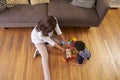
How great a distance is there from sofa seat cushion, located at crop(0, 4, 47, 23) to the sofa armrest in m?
0.83

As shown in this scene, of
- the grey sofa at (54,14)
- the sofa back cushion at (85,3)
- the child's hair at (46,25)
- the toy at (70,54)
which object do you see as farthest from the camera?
the sofa back cushion at (85,3)

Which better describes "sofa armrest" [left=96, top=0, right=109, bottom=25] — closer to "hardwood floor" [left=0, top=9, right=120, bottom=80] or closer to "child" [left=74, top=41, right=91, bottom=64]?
"hardwood floor" [left=0, top=9, right=120, bottom=80]

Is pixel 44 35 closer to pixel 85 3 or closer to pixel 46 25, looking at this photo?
pixel 46 25

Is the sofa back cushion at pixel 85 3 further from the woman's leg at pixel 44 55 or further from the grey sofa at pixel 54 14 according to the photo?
the woman's leg at pixel 44 55

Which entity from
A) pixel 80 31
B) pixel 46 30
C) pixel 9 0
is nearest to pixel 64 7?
pixel 80 31

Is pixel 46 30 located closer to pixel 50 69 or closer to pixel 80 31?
pixel 50 69

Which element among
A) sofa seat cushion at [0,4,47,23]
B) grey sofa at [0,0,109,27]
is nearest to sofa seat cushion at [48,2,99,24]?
Answer: grey sofa at [0,0,109,27]

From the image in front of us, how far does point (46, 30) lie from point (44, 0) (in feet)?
2.50

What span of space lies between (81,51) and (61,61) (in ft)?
1.12

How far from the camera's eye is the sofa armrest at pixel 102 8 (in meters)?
1.81

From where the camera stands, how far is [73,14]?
2.00m

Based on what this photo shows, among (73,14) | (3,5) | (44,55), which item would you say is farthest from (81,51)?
(3,5)

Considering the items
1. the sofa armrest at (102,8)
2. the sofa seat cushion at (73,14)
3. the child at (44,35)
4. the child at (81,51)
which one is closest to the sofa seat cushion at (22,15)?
the sofa seat cushion at (73,14)

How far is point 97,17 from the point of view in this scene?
2.01 metres
